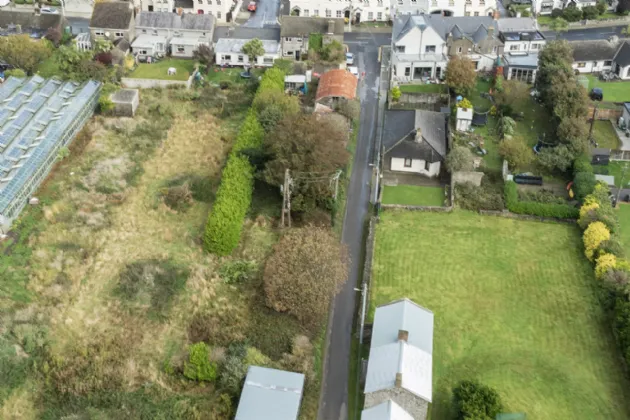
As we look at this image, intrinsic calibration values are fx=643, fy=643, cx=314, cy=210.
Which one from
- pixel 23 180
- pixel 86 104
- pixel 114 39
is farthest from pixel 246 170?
pixel 114 39

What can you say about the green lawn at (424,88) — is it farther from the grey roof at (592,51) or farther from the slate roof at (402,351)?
the slate roof at (402,351)

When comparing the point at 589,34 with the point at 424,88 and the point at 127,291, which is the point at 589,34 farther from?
the point at 127,291

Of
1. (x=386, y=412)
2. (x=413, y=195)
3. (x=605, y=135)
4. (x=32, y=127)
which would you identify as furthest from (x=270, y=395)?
(x=605, y=135)

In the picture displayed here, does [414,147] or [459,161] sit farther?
[414,147]

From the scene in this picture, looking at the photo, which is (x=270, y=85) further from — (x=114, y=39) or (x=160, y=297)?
(x=160, y=297)

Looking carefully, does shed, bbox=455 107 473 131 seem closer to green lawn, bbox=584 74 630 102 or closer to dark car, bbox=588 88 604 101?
Result: dark car, bbox=588 88 604 101
